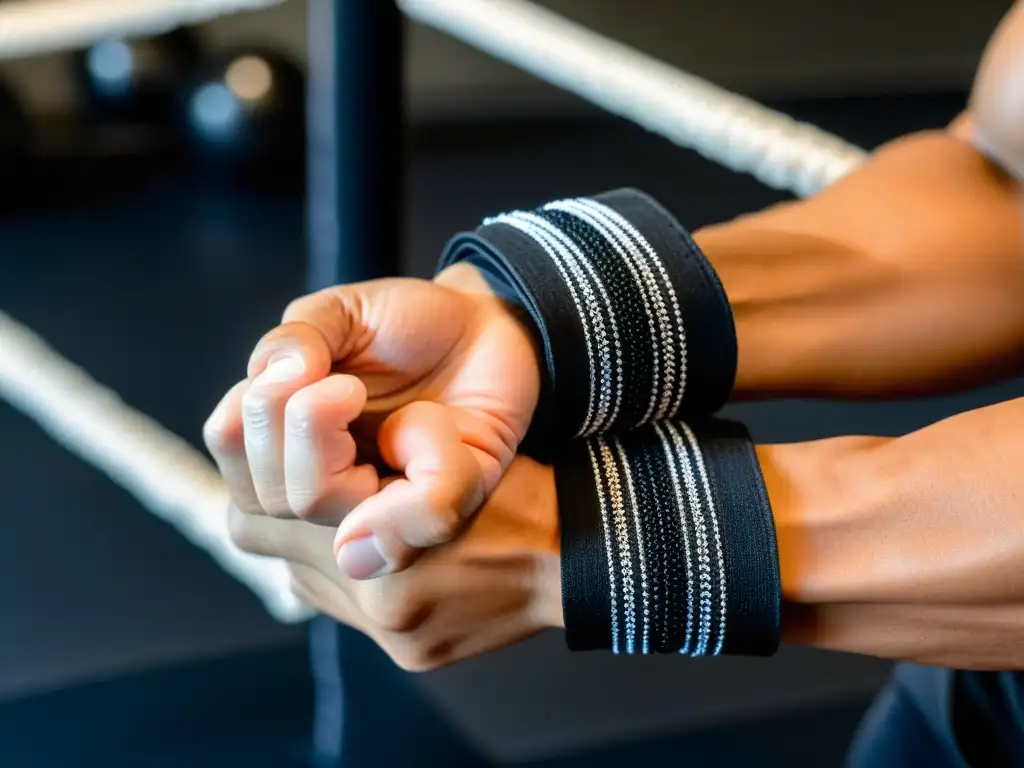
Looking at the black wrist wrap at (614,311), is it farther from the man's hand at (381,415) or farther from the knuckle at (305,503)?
the knuckle at (305,503)

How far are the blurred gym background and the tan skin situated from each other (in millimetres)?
184

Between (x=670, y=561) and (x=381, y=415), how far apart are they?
131 millimetres

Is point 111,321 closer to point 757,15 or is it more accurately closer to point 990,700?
point 990,700

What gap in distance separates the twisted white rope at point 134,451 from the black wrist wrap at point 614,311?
0.34 metres

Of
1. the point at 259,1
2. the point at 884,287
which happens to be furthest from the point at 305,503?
the point at 259,1

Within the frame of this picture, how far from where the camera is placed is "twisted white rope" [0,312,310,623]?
0.82 metres

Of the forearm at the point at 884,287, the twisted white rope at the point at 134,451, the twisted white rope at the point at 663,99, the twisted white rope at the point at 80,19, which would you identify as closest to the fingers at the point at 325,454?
the forearm at the point at 884,287

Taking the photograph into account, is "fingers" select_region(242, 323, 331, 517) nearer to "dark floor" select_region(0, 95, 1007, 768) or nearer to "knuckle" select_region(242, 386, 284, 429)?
"knuckle" select_region(242, 386, 284, 429)


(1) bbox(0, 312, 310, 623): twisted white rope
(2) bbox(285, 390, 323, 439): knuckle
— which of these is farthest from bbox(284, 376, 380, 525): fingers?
(1) bbox(0, 312, 310, 623): twisted white rope

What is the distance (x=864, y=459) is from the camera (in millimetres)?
500

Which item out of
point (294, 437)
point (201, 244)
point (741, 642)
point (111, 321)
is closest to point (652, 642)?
point (741, 642)

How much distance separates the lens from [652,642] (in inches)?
18.9

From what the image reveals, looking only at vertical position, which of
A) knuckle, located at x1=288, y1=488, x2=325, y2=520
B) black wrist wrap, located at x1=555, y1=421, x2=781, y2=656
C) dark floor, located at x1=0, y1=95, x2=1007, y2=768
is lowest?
dark floor, located at x1=0, y1=95, x2=1007, y2=768

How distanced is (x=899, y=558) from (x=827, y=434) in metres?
0.55
